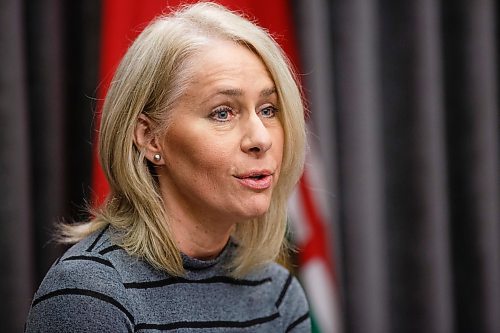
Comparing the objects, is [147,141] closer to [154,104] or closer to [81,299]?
[154,104]

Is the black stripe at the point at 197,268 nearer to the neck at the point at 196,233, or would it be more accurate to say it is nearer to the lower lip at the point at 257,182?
the neck at the point at 196,233

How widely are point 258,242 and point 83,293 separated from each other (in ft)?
1.23

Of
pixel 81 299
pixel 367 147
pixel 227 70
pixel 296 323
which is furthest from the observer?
pixel 367 147

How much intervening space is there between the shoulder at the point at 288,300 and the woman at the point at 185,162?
99mm

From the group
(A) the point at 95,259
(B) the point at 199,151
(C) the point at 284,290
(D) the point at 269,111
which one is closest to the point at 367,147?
(C) the point at 284,290

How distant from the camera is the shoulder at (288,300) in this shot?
129 centimetres

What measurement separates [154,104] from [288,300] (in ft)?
1.44

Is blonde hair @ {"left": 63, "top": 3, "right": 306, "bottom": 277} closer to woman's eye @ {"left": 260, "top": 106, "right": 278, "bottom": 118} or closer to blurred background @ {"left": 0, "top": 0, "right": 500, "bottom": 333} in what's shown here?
woman's eye @ {"left": 260, "top": 106, "right": 278, "bottom": 118}

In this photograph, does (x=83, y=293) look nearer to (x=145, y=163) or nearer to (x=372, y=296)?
(x=145, y=163)

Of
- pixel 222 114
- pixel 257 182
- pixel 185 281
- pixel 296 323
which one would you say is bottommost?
pixel 296 323

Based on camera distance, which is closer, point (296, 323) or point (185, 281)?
point (185, 281)

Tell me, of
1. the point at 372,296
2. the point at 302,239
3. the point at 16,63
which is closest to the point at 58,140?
the point at 16,63

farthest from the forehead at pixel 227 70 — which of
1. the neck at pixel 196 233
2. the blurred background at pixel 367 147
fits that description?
the blurred background at pixel 367 147

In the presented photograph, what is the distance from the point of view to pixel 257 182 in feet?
3.64
